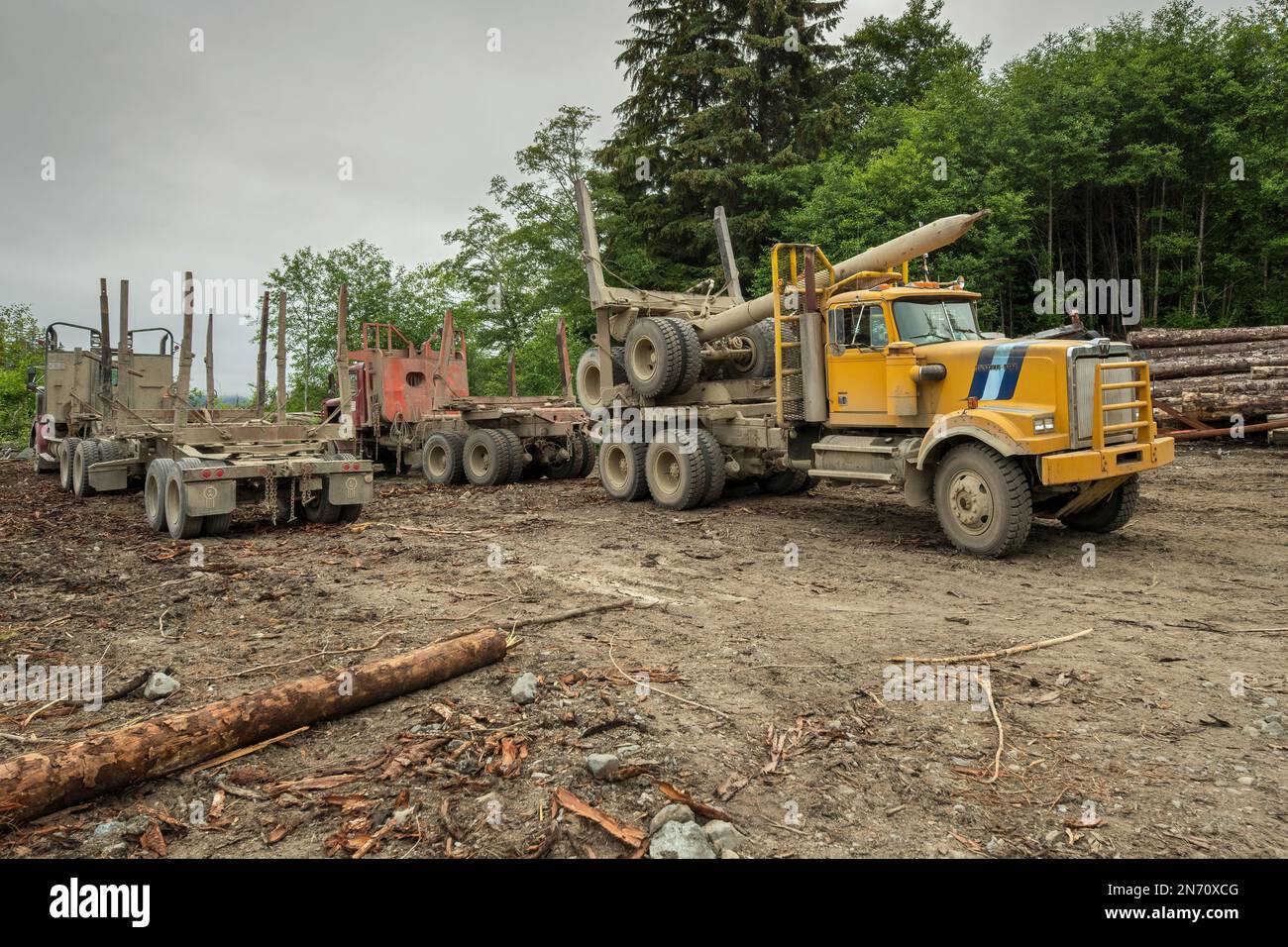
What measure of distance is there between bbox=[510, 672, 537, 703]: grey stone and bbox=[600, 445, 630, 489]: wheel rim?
324 inches

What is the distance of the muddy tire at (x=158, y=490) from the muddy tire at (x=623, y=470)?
5792 mm

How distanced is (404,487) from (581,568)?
27.9ft

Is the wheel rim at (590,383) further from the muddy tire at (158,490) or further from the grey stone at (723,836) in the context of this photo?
the grey stone at (723,836)

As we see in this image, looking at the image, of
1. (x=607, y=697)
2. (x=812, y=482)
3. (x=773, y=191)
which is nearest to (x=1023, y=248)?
(x=773, y=191)

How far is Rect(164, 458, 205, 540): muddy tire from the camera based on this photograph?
9.18m

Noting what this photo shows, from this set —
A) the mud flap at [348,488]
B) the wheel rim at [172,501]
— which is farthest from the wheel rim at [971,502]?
the wheel rim at [172,501]

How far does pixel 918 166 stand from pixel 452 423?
43.9 ft

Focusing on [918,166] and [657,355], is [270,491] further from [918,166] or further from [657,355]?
[918,166]

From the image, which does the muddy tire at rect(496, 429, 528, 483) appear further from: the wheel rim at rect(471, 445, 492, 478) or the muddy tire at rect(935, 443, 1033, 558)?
the muddy tire at rect(935, 443, 1033, 558)

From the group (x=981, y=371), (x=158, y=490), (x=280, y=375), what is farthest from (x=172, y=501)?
(x=981, y=371)

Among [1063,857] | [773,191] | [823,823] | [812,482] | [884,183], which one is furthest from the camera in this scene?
[773,191]

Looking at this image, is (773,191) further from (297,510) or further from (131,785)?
(131,785)

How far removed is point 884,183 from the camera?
21.5 m
